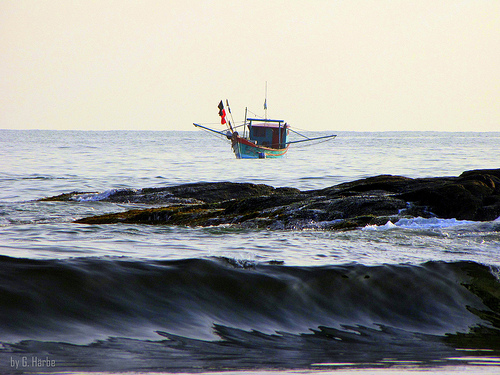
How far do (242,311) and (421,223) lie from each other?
4312 millimetres

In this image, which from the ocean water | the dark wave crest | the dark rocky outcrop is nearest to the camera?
the ocean water

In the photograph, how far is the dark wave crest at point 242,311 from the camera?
12.1 ft

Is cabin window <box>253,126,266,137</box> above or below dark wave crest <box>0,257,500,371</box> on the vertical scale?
above

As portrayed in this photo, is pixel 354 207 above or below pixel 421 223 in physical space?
above

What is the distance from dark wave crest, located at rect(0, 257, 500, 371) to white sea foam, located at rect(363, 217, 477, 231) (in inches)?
84.0

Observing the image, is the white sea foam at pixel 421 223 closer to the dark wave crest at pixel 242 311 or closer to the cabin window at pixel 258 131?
the dark wave crest at pixel 242 311

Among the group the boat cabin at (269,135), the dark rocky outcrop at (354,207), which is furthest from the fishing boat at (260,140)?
the dark rocky outcrop at (354,207)

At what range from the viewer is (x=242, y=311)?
15.0 feet

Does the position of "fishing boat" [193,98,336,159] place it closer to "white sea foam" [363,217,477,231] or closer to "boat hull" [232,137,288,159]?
"boat hull" [232,137,288,159]

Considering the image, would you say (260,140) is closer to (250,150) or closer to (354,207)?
(250,150)

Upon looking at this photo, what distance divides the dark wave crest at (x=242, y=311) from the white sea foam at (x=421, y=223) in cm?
213

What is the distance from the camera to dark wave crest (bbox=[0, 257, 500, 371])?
3.70 metres

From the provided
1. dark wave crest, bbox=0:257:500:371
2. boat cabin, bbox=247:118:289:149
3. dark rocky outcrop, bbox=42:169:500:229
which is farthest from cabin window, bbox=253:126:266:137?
→ dark wave crest, bbox=0:257:500:371

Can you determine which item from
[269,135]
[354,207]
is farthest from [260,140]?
[354,207]
